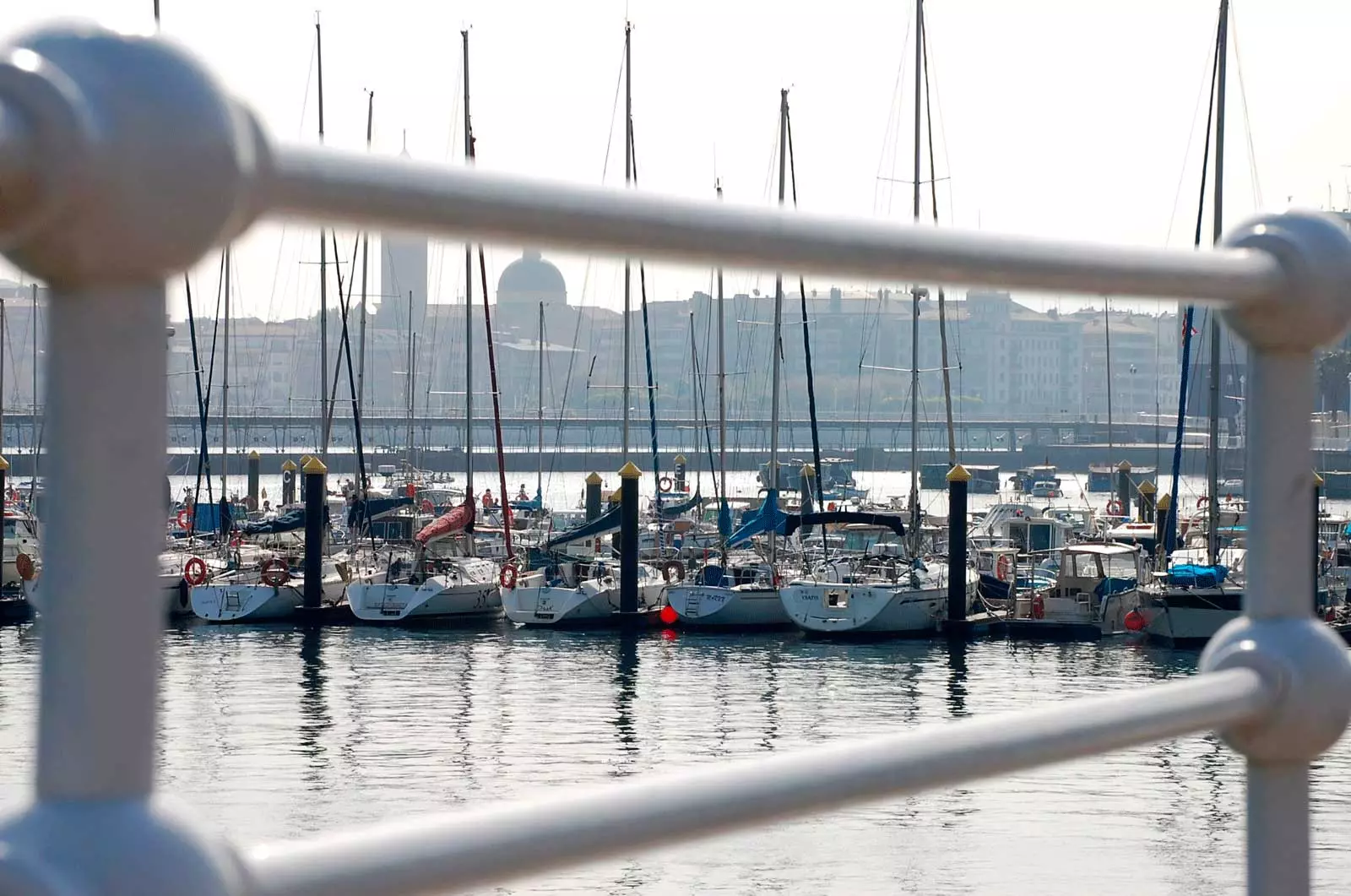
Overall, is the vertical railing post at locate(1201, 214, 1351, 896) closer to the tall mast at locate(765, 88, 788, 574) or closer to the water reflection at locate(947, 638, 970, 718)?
the water reflection at locate(947, 638, 970, 718)

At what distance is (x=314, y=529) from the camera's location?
80.8 ft

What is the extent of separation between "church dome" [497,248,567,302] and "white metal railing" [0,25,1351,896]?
157 m

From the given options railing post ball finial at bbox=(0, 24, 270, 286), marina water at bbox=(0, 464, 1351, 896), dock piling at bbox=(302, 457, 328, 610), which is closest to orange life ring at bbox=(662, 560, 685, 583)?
marina water at bbox=(0, 464, 1351, 896)

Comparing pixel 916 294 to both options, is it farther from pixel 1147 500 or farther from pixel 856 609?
pixel 1147 500

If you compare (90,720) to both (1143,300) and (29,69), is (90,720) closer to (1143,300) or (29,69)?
(29,69)

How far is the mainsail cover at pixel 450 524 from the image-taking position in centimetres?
2666

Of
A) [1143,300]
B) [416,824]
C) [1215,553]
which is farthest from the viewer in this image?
[1215,553]

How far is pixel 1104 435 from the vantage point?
4099 inches

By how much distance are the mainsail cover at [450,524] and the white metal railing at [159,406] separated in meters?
26.0

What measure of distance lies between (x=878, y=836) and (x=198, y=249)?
12.8 m

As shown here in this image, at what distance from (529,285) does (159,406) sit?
164296 mm

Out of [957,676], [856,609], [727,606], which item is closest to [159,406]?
[957,676]

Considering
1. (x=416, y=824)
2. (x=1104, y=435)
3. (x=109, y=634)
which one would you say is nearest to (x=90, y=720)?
(x=109, y=634)

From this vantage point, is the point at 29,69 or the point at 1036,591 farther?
the point at 1036,591
